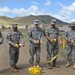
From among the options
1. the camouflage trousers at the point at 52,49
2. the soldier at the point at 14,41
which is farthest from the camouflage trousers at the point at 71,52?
the soldier at the point at 14,41

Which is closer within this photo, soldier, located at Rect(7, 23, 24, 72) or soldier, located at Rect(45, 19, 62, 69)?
soldier, located at Rect(7, 23, 24, 72)

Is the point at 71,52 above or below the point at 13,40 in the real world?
below

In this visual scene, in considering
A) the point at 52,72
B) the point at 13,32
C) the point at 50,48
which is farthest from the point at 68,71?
the point at 13,32

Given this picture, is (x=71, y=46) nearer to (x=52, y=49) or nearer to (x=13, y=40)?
(x=52, y=49)

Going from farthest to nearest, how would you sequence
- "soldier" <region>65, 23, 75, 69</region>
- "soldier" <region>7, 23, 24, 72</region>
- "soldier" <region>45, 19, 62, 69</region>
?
"soldier" <region>65, 23, 75, 69</region>
"soldier" <region>45, 19, 62, 69</region>
"soldier" <region>7, 23, 24, 72</region>

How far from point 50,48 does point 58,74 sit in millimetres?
1931

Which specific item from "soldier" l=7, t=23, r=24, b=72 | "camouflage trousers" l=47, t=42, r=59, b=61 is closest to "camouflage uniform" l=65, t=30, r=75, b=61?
"camouflage trousers" l=47, t=42, r=59, b=61

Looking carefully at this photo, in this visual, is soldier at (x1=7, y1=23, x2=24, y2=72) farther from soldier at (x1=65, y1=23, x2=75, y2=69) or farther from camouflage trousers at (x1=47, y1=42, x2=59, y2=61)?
soldier at (x1=65, y1=23, x2=75, y2=69)

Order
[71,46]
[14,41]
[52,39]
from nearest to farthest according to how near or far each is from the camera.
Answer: [14,41] < [52,39] < [71,46]

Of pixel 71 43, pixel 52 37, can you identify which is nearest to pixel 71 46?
pixel 71 43

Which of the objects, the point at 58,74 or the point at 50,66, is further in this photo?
the point at 50,66

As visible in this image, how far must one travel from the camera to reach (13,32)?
12438 mm

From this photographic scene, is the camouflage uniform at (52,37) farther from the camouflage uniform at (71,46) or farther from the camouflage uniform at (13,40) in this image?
the camouflage uniform at (13,40)

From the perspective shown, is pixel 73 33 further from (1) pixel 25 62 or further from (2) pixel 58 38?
(1) pixel 25 62
